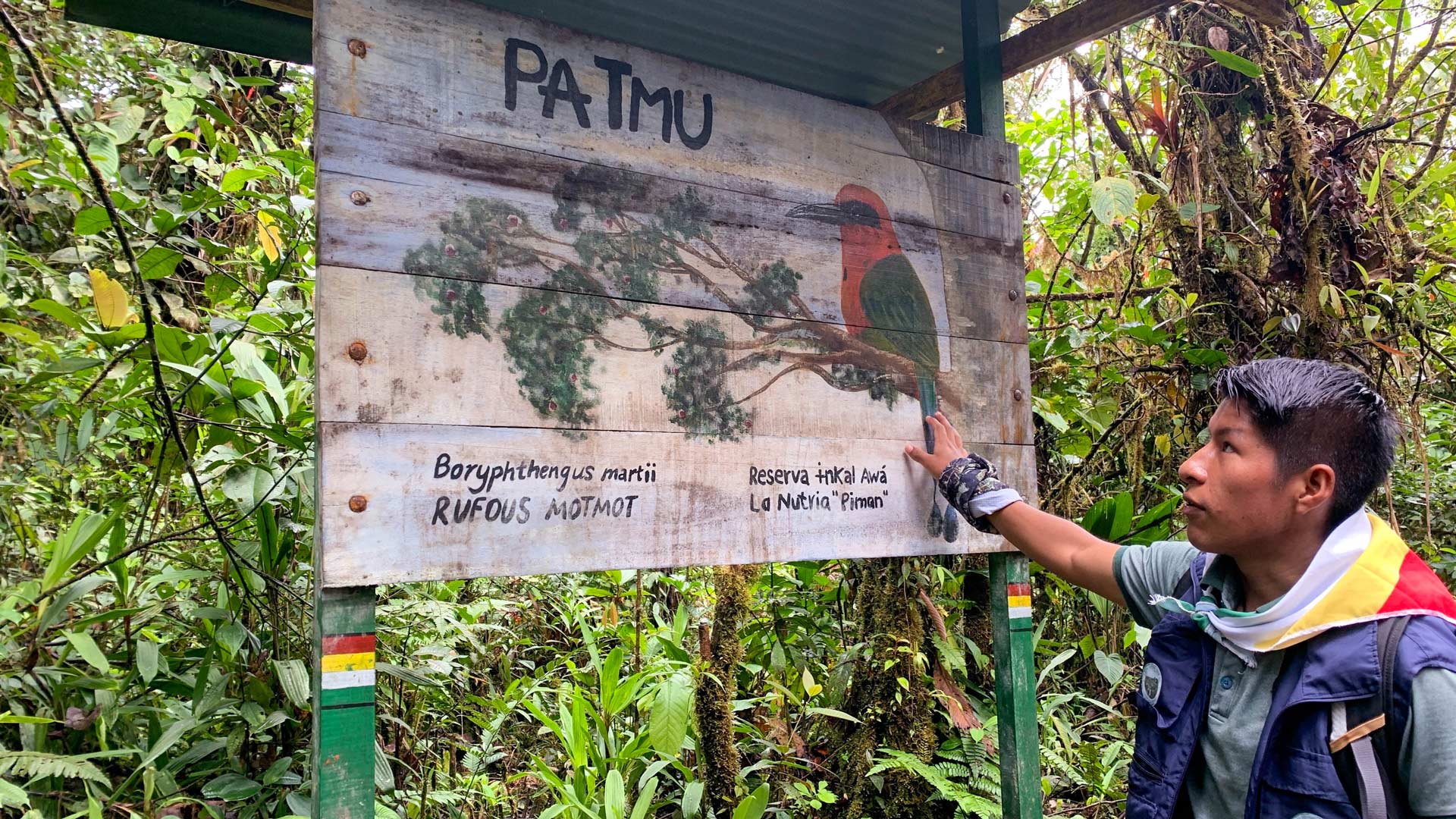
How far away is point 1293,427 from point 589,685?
241 centimetres

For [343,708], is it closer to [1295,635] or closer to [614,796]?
[614,796]

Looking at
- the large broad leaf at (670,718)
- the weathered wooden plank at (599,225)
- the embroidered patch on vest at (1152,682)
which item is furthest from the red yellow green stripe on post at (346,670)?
the embroidered patch on vest at (1152,682)

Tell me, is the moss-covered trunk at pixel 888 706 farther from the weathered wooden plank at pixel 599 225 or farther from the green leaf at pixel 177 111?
the green leaf at pixel 177 111

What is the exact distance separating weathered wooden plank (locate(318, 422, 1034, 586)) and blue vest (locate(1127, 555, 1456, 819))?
0.71 metres

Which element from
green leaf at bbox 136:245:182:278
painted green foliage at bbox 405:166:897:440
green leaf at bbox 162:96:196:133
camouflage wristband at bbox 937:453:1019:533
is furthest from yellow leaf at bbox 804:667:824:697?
green leaf at bbox 162:96:196:133

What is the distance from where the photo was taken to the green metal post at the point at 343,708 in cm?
140

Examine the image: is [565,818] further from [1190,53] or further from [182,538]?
[1190,53]

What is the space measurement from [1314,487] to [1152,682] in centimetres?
43

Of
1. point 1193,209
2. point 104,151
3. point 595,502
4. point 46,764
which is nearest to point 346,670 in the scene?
point 595,502

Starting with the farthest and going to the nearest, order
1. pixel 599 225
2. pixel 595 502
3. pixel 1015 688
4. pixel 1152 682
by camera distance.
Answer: pixel 1015 688 → pixel 599 225 → pixel 595 502 → pixel 1152 682

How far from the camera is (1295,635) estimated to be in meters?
1.34

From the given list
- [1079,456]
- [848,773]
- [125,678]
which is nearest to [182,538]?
[125,678]

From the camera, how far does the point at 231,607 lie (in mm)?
2170

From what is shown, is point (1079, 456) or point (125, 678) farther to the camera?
point (1079, 456)
